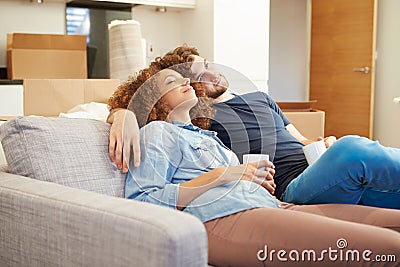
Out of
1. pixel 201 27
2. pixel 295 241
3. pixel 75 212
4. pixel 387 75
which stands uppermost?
pixel 201 27

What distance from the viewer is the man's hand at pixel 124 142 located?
153cm

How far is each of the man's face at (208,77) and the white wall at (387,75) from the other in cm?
328

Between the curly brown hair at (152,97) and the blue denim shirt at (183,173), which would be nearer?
the blue denim shirt at (183,173)

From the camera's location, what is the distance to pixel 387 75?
17.0 feet

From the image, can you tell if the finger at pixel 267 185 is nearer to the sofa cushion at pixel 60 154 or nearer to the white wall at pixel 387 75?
the sofa cushion at pixel 60 154

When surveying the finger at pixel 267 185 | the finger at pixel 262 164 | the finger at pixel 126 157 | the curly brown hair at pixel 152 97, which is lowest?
the finger at pixel 267 185

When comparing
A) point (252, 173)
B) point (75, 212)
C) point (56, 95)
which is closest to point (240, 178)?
point (252, 173)

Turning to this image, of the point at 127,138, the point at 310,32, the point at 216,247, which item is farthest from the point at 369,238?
the point at 310,32

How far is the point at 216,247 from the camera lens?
136 centimetres

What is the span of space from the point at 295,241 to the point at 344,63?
176 inches

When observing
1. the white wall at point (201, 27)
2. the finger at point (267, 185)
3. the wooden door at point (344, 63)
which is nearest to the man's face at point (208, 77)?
the finger at point (267, 185)

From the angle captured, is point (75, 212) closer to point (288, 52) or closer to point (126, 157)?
point (126, 157)

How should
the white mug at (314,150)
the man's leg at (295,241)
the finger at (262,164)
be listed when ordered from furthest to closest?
the white mug at (314,150) < the finger at (262,164) < the man's leg at (295,241)

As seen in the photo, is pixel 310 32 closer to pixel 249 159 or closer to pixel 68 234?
pixel 249 159
